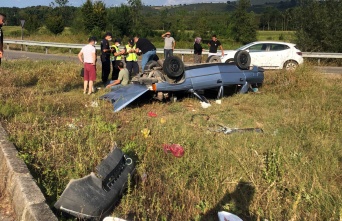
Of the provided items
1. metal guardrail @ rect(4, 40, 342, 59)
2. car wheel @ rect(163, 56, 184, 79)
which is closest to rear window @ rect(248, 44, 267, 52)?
metal guardrail @ rect(4, 40, 342, 59)

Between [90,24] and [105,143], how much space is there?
33710mm

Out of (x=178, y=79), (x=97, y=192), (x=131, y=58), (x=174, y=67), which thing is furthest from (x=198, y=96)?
(x=97, y=192)

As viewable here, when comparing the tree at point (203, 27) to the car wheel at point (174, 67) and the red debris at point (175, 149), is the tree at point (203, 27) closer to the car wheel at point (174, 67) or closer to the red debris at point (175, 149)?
the car wheel at point (174, 67)

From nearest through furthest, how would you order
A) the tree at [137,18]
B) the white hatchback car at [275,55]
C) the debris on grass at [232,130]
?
the debris on grass at [232,130]
the white hatchback car at [275,55]
the tree at [137,18]

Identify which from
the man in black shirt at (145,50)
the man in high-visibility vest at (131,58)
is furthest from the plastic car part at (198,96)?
the man in high-visibility vest at (131,58)

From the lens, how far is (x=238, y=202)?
4.26m

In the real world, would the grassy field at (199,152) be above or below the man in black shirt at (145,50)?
below

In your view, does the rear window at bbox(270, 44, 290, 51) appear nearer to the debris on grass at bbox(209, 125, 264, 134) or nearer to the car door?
the car door

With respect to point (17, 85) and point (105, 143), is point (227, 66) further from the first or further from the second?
point (17, 85)

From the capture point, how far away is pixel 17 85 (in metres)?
11.0

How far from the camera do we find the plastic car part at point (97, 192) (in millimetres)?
3533

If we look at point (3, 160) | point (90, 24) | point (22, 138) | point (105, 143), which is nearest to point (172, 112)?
point (105, 143)

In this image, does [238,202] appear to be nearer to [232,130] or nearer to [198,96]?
[232,130]

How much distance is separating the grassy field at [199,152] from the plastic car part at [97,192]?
0.71 ft
